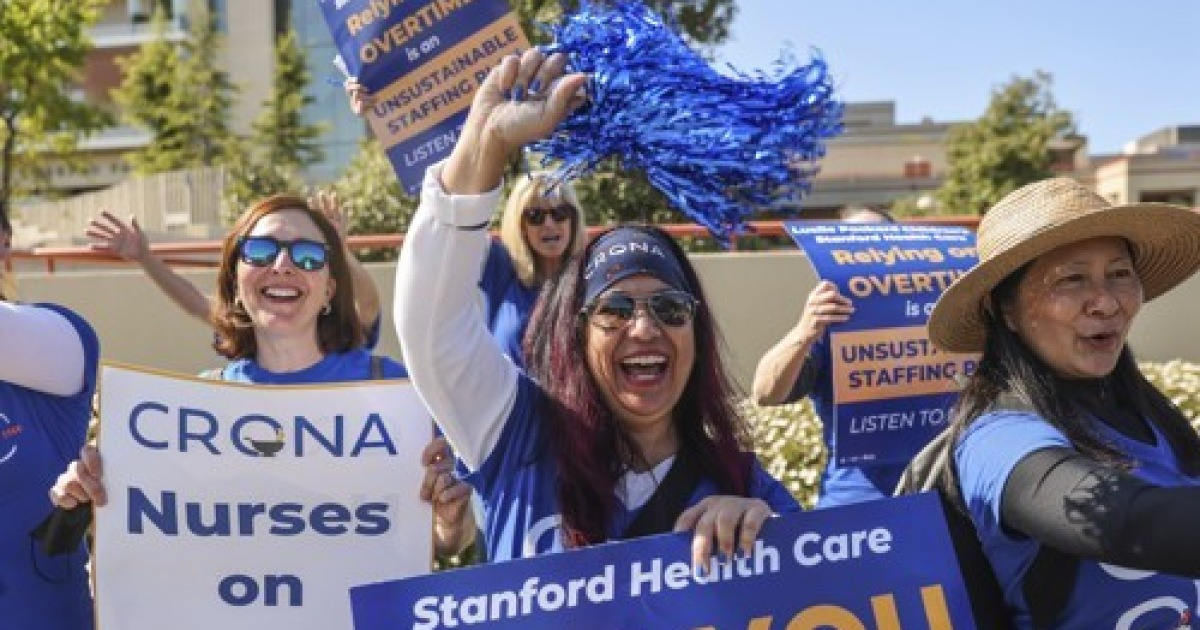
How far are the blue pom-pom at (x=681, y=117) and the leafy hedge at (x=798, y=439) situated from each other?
290 cm

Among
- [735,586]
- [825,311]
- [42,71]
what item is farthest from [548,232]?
[42,71]

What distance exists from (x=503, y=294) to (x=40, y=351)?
191 cm

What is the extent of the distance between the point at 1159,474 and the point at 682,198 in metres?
0.97

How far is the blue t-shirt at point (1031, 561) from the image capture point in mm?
1895

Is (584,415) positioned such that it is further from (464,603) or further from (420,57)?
(420,57)

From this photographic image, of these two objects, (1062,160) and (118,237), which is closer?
(118,237)

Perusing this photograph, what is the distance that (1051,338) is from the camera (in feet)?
6.91

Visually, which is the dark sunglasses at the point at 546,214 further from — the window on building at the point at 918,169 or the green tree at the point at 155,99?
the window on building at the point at 918,169

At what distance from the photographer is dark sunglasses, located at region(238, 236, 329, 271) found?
2.92 m

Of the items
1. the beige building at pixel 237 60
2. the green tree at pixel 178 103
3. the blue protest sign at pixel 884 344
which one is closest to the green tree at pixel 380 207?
the blue protest sign at pixel 884 344

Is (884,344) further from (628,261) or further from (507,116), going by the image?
(507,116)

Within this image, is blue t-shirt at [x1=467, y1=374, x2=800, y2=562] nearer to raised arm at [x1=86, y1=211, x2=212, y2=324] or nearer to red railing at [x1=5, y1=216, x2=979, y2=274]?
raised arm at [x1=86, y1=211, x2=212, y2=324]

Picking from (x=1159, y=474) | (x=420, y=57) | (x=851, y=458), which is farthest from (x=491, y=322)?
(x=1159, y=474)

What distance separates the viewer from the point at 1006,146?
2972 centimetres
